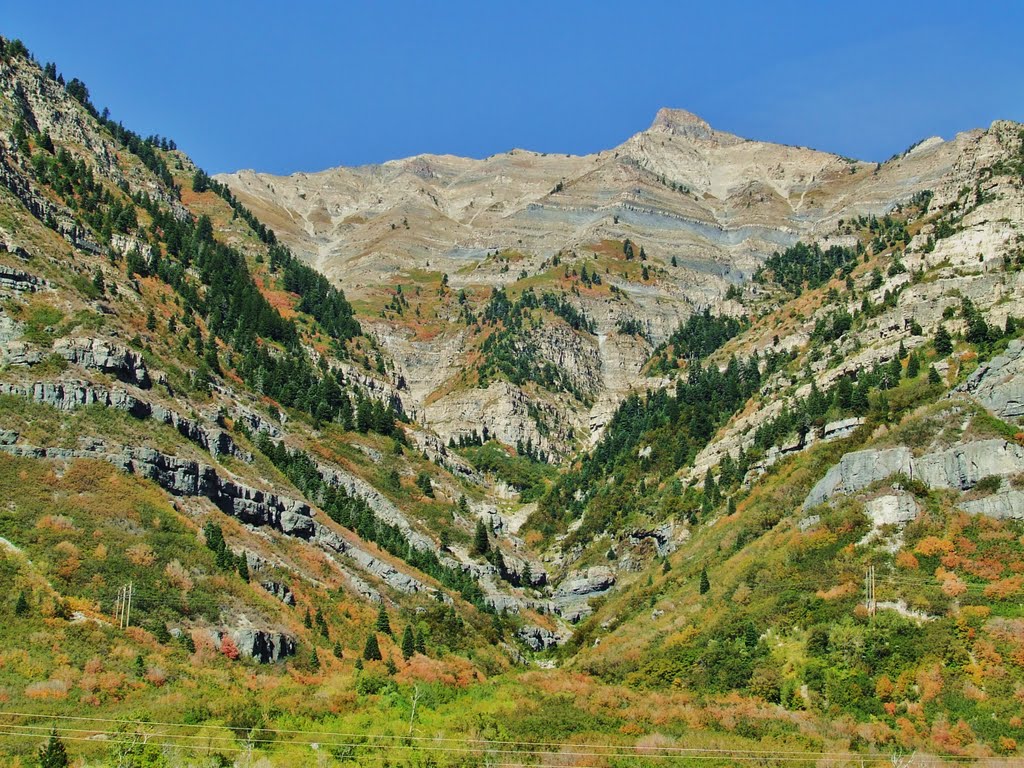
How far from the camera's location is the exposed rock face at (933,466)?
73250mm

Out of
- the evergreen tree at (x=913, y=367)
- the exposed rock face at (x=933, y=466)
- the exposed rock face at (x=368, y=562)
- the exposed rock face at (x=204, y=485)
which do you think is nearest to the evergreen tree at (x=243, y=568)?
the exposed rock face at (x=204, y=485)

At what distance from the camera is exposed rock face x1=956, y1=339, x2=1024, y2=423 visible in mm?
78312

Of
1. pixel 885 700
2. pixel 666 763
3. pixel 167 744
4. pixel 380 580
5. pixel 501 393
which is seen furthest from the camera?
pixel 501 393

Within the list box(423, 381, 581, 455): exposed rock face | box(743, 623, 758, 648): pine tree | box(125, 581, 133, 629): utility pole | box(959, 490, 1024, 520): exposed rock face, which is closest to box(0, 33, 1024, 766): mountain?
box(959, 490, 1024, 520): exposed rock face

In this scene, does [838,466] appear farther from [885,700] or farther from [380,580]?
[380,580]

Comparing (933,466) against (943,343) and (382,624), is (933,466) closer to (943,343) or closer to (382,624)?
(943,343)

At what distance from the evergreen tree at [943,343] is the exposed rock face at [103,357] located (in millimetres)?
81756

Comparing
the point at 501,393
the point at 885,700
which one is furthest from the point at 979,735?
the point at 501,393

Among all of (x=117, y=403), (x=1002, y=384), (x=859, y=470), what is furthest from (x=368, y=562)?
(x=1002, y=384)

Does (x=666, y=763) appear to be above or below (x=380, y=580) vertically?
below

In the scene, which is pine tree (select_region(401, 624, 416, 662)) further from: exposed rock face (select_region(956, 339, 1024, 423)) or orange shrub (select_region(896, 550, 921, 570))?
exposed rock face (select_region(956, 339, 1024, 423))

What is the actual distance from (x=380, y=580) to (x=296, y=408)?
144 ft

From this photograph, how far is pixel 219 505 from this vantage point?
84.6 metres

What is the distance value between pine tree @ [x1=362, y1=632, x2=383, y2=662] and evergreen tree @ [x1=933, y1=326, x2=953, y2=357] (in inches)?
2579
